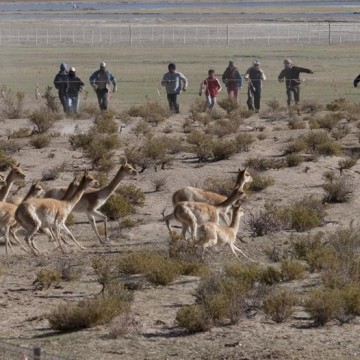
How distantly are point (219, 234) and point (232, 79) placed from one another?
19599mm

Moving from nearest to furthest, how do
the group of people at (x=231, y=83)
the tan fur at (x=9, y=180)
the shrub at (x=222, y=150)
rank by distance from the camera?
the tan fur at (x=9, y=180)
the shrub at (x=222, y=150)
the group of people at (x=231, y=83)

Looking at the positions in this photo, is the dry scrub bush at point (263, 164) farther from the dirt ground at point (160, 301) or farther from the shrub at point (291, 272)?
the shrub at point (291, 272)

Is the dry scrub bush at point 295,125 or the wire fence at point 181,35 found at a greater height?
the dry scrub bush at point 295,125

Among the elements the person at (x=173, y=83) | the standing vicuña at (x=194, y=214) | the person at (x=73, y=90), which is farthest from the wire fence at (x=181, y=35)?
the standing vicuña at (x=194, y=214)

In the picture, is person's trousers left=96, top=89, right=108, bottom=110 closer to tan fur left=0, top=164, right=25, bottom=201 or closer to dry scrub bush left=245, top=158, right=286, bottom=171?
dry scrub bush left=245, top=158, right=286, bottom=171

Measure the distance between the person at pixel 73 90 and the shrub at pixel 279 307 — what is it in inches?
881

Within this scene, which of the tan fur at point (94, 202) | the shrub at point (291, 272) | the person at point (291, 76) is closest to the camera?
the shrub at point (291, 272)

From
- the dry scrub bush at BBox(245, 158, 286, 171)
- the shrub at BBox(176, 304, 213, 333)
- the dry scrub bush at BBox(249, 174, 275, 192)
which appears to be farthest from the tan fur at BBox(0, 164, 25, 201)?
the shrub at BBox(176, 304, 213, 333)

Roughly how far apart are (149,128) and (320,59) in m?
32.0

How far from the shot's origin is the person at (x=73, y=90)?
36.7 meters

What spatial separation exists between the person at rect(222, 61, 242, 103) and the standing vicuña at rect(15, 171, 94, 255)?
1783 centimetres

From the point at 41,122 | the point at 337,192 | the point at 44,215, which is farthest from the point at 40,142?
the point at 44,215

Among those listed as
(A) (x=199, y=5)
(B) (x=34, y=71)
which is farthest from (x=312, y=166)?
(A) (x=199, y=5)

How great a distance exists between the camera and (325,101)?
43656 mm
